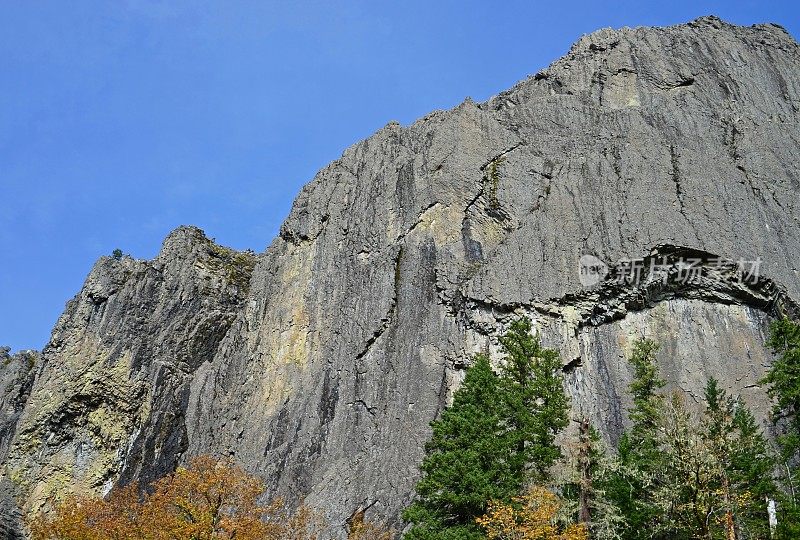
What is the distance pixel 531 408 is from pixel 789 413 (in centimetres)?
1141

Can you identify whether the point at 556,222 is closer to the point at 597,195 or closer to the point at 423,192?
the point at 597,195

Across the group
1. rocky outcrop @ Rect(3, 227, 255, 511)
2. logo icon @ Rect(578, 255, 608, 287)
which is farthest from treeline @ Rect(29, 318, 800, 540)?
rocky outcrop @ Rect(3, 227, 255, 511)

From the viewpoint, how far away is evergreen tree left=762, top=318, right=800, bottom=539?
104ft

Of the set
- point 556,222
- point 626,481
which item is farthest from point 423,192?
point 626,481

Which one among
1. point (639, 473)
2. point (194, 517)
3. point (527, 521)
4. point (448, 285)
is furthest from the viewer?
point (448, 285)

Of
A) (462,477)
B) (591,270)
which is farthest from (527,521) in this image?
(591,270)

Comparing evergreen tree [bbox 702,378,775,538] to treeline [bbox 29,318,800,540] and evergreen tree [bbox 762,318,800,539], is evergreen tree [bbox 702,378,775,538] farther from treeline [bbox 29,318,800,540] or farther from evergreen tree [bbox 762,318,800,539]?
evergreen tree [bbox 762,318,800,539]

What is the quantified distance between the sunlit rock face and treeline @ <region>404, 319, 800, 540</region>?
8.44 meters

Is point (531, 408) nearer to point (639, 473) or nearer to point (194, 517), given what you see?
point (639, 473)

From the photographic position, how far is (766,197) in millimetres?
51219

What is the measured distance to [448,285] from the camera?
4994 cm

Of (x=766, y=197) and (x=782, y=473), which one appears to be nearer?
(x=782, y=473)

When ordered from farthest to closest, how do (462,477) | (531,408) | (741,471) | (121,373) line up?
(121,373), (531,408), (741,471), (462,477)

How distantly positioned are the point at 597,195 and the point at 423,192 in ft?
36.5
